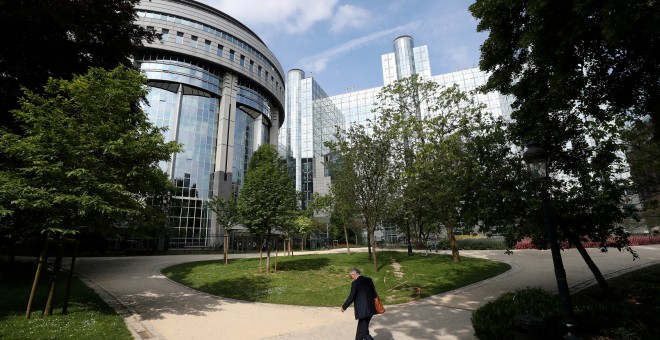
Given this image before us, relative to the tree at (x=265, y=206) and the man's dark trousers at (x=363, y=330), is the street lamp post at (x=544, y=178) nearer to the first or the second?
the man's dark trousers at (x=363, y=330)

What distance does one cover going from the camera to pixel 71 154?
8461mm

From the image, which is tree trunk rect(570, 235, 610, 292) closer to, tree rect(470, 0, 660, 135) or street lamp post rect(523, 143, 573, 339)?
tree rect(470, 0, 660, 135)

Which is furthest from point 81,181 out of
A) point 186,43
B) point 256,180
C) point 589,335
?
point 186,43

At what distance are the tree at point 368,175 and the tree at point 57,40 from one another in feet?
38.9

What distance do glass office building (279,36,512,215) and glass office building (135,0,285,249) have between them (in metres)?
21.2

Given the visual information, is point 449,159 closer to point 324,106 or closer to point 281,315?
point 281,315

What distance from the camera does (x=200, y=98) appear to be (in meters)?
49.3

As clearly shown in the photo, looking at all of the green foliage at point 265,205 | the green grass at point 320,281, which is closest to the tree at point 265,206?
the green foliage at point 265,205

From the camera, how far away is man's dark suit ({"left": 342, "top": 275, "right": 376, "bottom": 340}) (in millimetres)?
6176

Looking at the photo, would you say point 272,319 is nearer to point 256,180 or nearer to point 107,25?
point 256,180

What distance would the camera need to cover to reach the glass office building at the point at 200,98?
4478cm

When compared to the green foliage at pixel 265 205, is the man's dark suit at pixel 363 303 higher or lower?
lower

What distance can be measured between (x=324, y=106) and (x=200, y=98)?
31.9 meters

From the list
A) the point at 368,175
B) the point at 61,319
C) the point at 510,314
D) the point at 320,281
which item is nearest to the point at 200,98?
the point at 368,175
